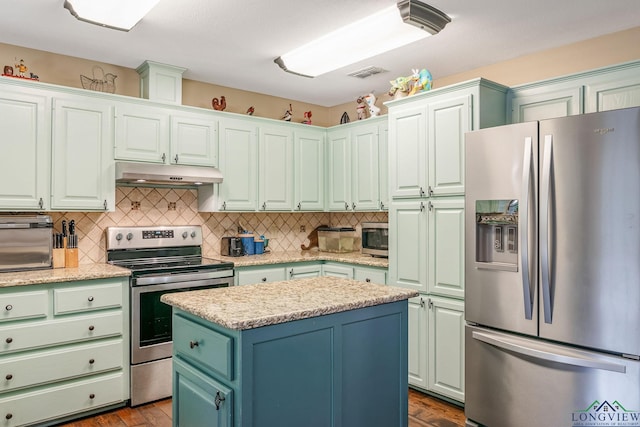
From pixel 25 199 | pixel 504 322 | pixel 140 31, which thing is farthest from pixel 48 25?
pixel 504 322

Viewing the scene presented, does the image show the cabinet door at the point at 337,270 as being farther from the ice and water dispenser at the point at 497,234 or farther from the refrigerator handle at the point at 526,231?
the refrigerator handle at the point at 526,231

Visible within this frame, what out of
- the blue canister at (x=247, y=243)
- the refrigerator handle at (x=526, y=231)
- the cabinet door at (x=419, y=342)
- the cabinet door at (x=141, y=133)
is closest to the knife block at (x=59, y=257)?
the cabinet door at (x=141, y=133)

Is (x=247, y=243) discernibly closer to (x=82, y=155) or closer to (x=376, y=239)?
(x=376, y=239)

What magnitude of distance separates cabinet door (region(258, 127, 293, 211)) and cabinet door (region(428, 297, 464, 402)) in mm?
1792

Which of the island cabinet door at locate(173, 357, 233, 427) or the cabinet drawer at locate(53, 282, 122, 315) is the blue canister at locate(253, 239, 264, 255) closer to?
the cabinet drawer at locate(53, 282, 122, 315)

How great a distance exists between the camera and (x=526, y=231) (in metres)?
2.38

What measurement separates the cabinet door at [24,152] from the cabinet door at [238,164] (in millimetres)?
1338

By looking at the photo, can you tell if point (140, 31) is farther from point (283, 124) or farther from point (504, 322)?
point (504, 322)

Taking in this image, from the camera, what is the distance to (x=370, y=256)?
407 centimetres

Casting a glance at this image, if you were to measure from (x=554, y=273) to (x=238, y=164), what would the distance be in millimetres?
2701

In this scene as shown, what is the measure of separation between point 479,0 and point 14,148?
3.05 meters

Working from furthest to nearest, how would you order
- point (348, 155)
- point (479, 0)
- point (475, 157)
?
1. point (348, 155)
2. point (475, 157)
3. point (479, 0)

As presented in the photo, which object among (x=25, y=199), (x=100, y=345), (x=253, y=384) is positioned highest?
(x=25, y=199)

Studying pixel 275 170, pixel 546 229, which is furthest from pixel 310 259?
pixel 546 229
